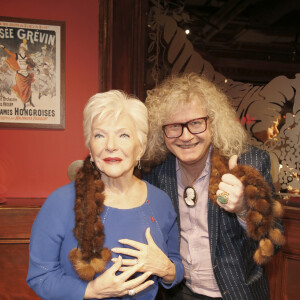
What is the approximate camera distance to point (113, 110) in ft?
4.63

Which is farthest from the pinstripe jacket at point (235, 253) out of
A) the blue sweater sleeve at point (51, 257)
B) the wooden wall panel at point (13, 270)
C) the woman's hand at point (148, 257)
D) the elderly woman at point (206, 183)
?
the wooden wall panel at point (13, 270)

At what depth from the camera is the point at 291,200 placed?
2791 mm

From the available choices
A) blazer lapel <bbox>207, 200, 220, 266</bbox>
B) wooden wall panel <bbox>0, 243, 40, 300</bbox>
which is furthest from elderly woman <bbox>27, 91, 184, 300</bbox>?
wooden wall panel <bbox>0, 243, 40, 300</bbox>

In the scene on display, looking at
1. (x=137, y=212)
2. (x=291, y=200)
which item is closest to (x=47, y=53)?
(x=137, y=212)

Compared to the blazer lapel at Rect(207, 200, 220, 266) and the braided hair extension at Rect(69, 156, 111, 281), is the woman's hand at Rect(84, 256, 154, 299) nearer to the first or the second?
the braided hair extension at Rect(69, 156, 111, 281)

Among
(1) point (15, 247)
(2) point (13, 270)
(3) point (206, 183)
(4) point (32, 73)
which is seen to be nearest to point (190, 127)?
(3) point (206, 183)

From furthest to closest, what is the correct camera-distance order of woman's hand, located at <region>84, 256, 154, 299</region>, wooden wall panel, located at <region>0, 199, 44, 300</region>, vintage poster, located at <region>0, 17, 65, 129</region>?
vintage poster, located at <region>0, 17, 65, 129</region>, wooden wall panel, located at <region>0, 199, 44, 300</region>, woman's hand, located at <region>84, 256, 154, 299</region>

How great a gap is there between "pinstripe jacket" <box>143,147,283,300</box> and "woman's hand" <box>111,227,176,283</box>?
1.25 ft

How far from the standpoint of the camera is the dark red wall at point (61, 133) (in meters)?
2.63

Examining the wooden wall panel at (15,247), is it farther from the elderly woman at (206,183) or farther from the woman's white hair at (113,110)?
the woman's white hair at (113,110)

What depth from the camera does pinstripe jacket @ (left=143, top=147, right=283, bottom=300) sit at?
1688 mm

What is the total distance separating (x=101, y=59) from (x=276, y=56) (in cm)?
156

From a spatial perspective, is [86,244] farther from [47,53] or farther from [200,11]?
[200,11]

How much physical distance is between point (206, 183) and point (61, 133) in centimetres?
140
